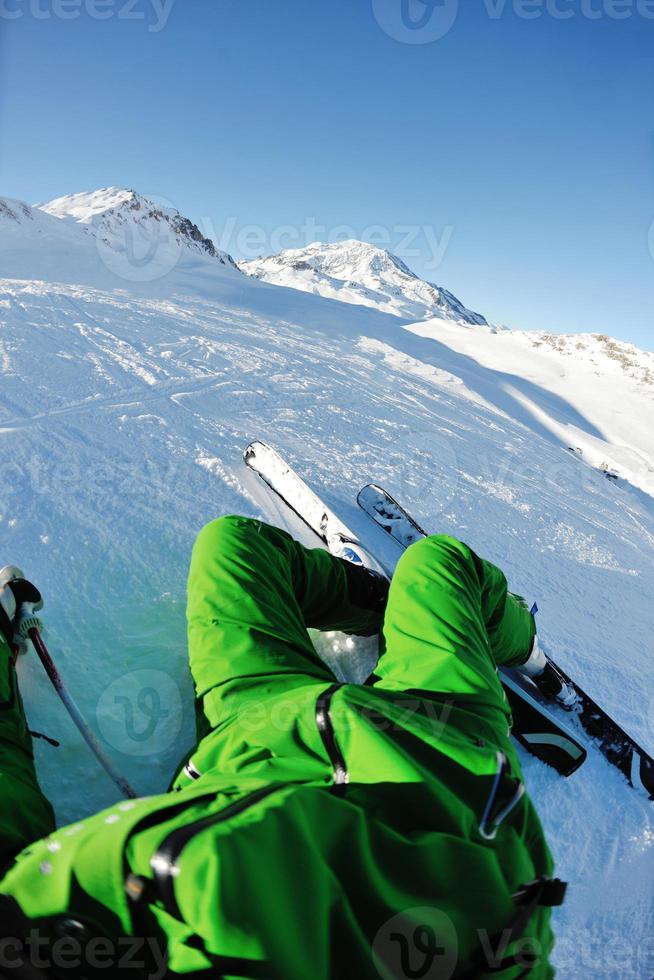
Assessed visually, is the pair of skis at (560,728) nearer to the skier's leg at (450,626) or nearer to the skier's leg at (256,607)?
the skier's leg at (450,626)

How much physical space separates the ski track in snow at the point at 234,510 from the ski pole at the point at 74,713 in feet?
0.22

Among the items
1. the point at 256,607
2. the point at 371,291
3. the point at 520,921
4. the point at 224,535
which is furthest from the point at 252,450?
the point at 371,291

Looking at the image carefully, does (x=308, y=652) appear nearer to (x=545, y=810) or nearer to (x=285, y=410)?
(x=545, y=810)

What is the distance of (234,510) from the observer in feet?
10.4

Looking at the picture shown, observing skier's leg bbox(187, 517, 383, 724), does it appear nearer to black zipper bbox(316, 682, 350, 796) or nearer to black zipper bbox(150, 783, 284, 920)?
black zipper bbox(316, 682, 350, 796)

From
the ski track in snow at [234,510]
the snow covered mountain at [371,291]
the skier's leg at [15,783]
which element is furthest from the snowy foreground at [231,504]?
the snow covered mountain at [371,291]

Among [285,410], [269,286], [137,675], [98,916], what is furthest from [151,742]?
[269,286]

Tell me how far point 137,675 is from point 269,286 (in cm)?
1529

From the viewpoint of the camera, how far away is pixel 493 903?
0.87 m

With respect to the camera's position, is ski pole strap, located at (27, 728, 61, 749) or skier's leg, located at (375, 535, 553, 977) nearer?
skier's leg, located at (375, 535, 553, 977)

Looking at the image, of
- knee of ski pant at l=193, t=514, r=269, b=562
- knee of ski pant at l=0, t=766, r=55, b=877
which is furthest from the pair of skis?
knee of ski pant at l=0, t=766, r=55, b=877

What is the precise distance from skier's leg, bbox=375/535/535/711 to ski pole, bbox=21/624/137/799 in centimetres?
80

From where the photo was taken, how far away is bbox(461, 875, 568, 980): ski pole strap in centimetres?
84

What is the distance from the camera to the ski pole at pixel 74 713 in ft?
4.94
